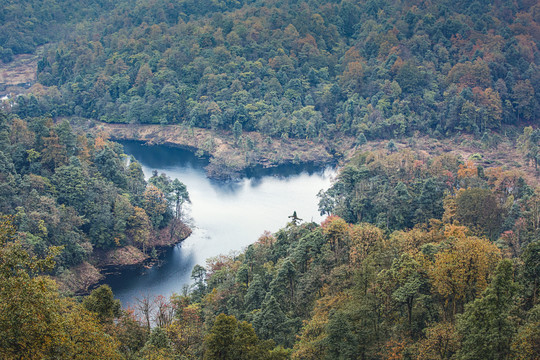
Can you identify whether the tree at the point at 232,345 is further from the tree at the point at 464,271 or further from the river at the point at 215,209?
the river at the point at 215,209

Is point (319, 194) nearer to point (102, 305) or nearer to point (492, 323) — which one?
point (102, 305)

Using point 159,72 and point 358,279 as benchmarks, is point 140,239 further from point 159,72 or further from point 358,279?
point 159,72

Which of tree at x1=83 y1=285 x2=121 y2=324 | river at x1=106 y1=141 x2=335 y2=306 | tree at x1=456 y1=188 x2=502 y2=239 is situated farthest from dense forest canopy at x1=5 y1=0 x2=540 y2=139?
tree at x1=83 y1=285 x2=121 y2=324

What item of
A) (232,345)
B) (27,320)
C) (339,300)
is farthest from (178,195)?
(27,320)

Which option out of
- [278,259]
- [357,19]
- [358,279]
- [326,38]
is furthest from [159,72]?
[358,279]

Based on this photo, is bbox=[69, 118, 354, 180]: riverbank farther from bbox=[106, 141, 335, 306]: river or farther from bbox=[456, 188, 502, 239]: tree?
bbox=[456, 188, 502, 239]: tree

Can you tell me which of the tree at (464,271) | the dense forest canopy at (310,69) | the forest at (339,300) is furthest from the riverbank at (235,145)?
the tree at (464,271)
